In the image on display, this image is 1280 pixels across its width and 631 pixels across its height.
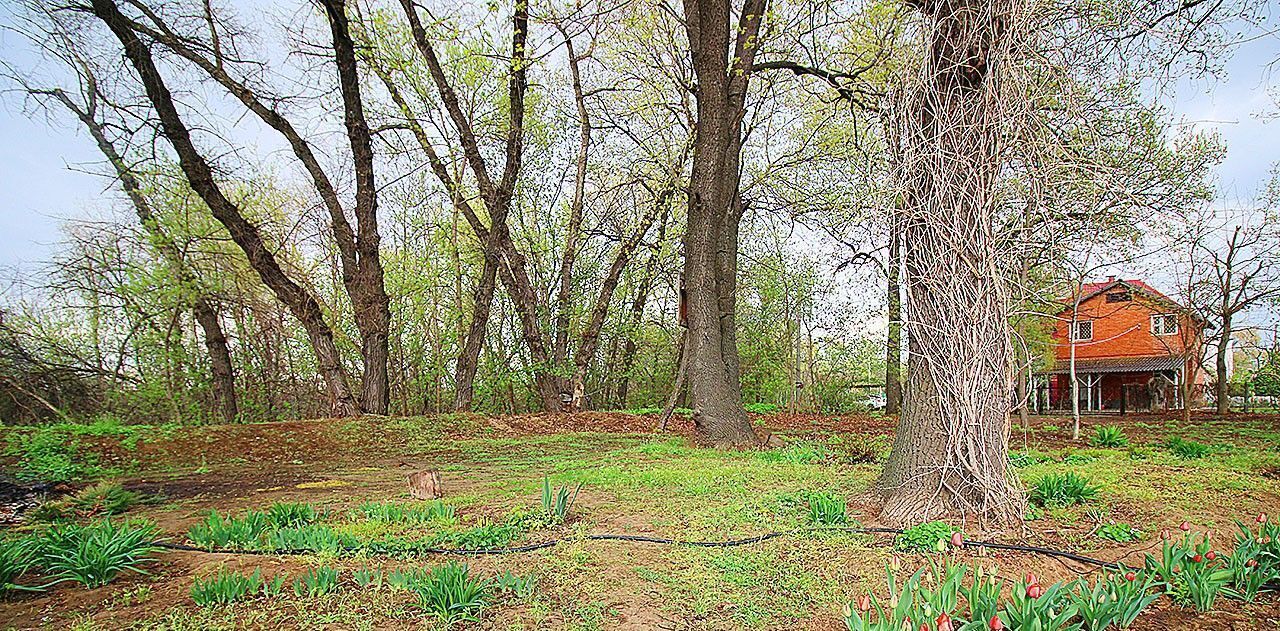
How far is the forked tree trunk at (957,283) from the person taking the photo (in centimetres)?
326

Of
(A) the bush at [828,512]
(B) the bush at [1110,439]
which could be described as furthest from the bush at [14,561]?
(B) the bush at [1110,439]

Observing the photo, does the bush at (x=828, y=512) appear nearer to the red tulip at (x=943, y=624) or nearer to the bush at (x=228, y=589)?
the red tulip at (x=943, y=624)

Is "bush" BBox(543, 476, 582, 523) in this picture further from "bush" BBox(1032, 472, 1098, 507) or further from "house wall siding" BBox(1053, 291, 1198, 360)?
→ "house wall siding" BBox(1053, 291, 1198, 360)

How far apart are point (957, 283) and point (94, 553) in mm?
4210

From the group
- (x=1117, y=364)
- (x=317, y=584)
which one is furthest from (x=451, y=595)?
(x=1117, y=364)

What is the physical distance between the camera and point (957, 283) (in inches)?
131

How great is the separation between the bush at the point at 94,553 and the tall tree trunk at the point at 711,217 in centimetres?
525

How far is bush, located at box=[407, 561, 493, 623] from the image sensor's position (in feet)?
7.77

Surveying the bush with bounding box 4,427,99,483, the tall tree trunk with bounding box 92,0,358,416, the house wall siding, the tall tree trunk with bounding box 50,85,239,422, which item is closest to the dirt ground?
the bush with bounding box 4,427,99,483

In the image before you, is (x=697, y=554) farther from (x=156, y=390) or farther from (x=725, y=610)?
(x=156, y=390)

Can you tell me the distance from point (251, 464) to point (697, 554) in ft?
19.0

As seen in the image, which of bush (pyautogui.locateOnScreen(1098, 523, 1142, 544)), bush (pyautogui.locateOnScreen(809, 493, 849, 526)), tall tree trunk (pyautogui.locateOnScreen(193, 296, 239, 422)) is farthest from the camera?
tall tree trunk (pyautogui.locateOnScreen(193, 296, 239, 422))

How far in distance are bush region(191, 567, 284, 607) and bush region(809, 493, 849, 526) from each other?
2581 millimetres

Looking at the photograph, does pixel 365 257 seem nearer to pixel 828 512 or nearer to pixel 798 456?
pixel 798 456
